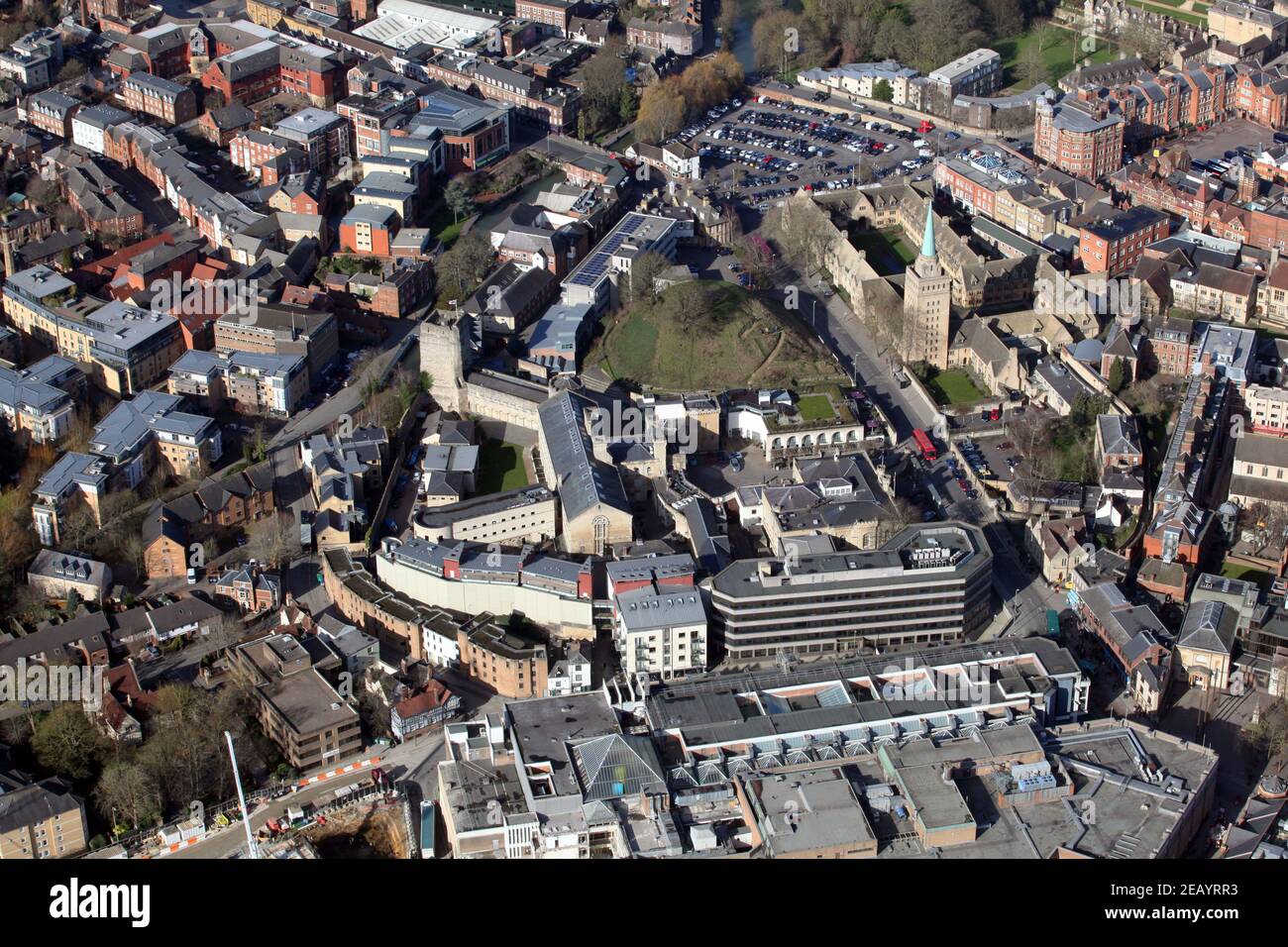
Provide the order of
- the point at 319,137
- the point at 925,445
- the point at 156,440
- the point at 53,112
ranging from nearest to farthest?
the point at 156,440, the point at 925,445, the point at 319,137, the point at 53,112

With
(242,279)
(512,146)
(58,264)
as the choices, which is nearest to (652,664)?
(242,279)

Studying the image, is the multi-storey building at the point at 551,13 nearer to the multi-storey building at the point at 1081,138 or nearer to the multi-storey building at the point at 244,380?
the multi-storey building at the point at 1081,138

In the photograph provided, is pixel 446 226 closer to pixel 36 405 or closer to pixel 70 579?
pixel 36 405

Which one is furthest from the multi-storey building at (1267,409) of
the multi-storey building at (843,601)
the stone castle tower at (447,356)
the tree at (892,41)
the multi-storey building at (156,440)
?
the tree at (892,41)

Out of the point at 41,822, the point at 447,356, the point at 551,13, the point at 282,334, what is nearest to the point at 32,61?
the point at 551,13

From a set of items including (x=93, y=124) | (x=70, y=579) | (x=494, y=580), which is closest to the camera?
(x=494, y=580)

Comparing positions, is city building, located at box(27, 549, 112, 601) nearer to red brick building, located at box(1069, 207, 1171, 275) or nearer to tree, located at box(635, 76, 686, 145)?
tree, located at box(635, 76, 686, 145)

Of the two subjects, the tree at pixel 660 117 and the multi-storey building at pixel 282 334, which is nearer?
the multi-storey building at pixel 282 334
